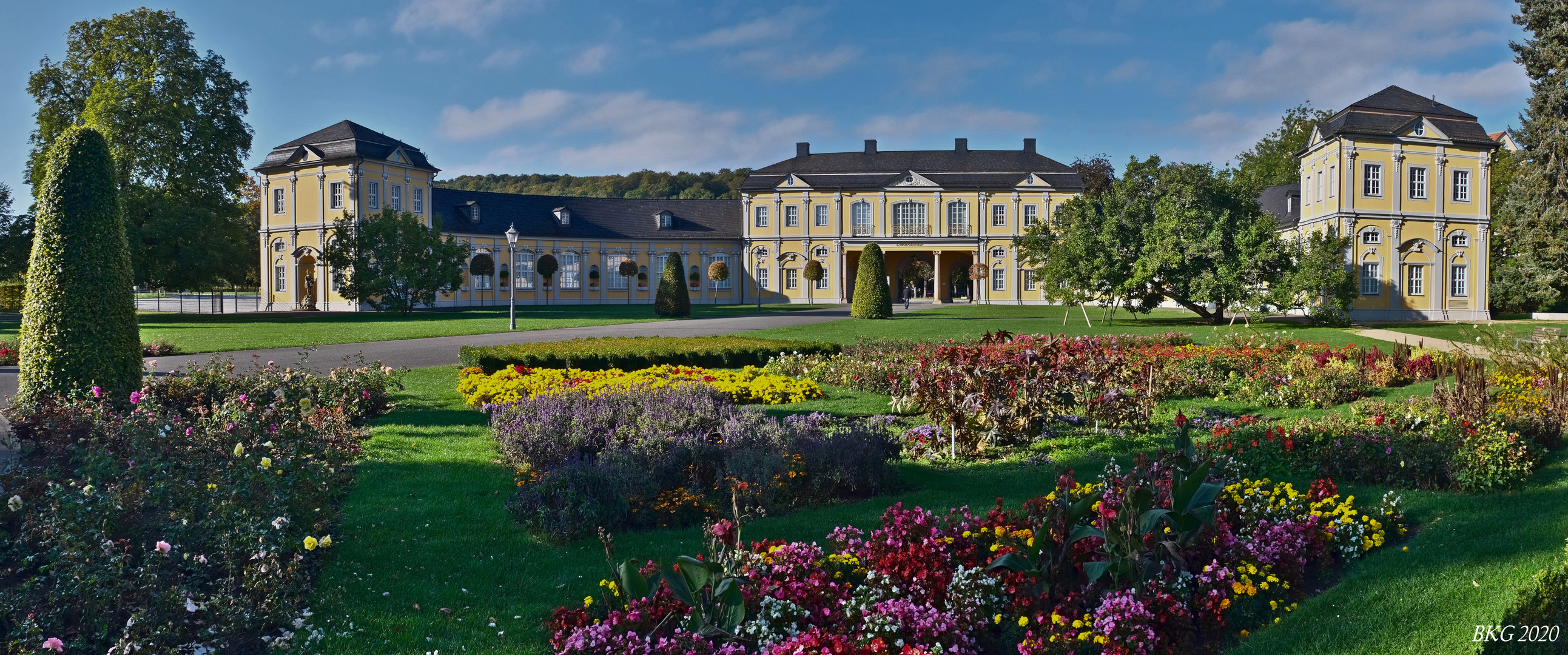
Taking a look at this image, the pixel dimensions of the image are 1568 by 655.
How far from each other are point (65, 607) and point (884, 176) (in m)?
53.6

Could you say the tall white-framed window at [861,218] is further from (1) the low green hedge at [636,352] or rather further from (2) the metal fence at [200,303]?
(1) the low green hedge at [636,352]

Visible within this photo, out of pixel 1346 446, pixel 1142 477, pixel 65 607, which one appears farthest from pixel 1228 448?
pixel 65 607

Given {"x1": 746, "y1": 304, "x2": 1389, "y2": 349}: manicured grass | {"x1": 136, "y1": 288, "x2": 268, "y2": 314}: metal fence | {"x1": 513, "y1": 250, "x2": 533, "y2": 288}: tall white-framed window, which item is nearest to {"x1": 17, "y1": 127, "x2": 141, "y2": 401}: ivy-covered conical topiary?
{"x1": 746, "y1": 304, "x2": 1389, "y2": 349}: manicured grass

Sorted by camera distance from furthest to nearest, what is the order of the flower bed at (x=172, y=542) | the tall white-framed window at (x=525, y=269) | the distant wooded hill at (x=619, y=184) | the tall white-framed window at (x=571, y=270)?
1. the distant wooded hill at (x=619, y=184)
2. the tall white-framed window at (x=571, y=270)
3. the tall white-framed window at (x=525, y=269)
4. the flower bed at (x=172, y=542)

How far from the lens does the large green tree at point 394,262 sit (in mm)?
34531

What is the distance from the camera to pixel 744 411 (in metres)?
7.78

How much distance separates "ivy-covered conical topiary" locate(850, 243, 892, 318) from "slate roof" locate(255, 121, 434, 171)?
25999 millimetres

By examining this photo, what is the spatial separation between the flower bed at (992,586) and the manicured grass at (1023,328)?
12258 millimetres

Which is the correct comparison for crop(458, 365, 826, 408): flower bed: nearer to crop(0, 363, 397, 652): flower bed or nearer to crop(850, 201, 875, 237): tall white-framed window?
crop(0, 363, 397, 652): flower bed

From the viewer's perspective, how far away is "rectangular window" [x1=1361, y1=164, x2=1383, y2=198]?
32.6 metres

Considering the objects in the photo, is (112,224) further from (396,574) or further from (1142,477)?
(1142,477)

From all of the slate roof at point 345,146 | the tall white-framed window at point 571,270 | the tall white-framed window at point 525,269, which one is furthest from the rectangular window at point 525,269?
the slate roof at point 345,146

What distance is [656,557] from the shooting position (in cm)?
512

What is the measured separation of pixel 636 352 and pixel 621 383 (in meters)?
4.18
